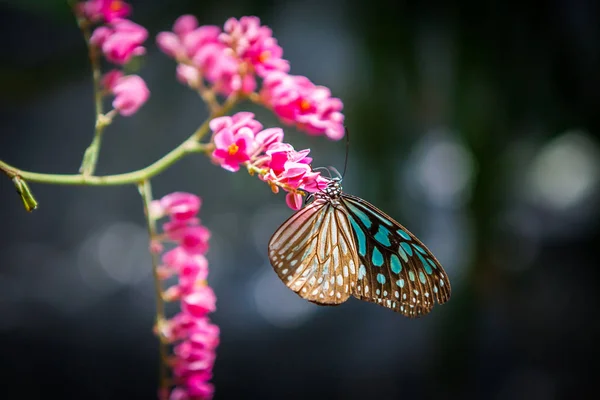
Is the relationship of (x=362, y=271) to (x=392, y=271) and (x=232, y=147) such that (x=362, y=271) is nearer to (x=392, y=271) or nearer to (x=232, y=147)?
(x=392, y=271)

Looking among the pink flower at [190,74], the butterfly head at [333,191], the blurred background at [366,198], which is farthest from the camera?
the blurred background at [366,198]

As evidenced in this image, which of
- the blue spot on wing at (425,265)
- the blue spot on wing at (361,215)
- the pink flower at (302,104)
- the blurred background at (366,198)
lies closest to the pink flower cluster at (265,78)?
the pink flower at (302,104)

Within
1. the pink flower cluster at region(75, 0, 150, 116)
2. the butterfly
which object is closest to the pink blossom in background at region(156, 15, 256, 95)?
the pink flower cluster at region(75, 0, 150, 116)

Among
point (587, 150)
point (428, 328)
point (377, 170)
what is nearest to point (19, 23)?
point (377, 170)

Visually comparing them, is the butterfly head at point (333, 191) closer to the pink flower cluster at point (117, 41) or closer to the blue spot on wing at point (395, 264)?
the blue spot on wing at point (395, 264)

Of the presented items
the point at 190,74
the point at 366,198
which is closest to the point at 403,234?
the point at 190,74

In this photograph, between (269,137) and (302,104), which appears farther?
(302,104)
